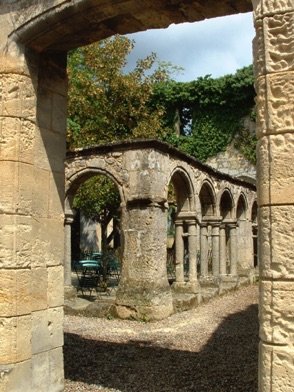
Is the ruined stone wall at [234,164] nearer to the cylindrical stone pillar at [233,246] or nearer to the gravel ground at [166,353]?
the cylindrical stone pillar at [233,246]

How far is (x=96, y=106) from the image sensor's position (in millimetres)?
14195

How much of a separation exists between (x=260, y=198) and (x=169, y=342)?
4.56 m

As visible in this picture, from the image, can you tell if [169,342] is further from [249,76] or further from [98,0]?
[249,76]

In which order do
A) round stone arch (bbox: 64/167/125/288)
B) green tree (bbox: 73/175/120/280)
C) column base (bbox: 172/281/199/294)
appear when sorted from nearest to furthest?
round stone arch (bbox: 64/167/125/288)
column base (bbox: 172/281/199/294)
green tree (bbox: 73/175/120/280)

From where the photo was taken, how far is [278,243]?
2.50 m

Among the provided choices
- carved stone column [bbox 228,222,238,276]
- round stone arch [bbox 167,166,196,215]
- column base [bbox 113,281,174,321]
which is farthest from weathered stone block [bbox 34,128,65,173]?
carved stone column [bbox 228,222,238,276]

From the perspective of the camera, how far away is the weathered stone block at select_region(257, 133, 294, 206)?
251cm

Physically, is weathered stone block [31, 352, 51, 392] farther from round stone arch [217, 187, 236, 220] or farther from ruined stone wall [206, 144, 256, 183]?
ruined stone wall [206, 144, 256, 183]

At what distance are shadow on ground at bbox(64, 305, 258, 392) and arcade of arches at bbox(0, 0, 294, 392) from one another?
93 centimetres

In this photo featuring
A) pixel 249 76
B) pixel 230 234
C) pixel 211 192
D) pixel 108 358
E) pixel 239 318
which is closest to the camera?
pixel 108 358

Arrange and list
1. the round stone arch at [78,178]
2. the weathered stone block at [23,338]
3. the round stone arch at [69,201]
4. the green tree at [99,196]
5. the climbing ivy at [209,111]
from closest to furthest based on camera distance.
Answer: the weathered stone block at [23,338] → the round stone arch at [78,178] → the round stone arch at [69,201] → the green tree at [99,196] → the climbing ivy at [209,111]

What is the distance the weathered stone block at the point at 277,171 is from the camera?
2.51 metres

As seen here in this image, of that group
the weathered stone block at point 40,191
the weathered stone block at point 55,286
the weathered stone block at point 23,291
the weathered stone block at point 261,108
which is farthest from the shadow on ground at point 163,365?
the weathered stone block at point 261,108

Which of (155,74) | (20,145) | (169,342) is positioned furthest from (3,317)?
(155,74)
